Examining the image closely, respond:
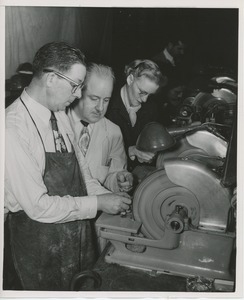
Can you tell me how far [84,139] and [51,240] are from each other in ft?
1.41

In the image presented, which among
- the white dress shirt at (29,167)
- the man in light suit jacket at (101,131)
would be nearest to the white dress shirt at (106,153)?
the man in light suit jacket at (101,131)

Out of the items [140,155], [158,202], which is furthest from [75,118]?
[158,202]

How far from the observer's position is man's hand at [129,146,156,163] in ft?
4.33

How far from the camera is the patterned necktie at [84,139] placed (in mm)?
1259

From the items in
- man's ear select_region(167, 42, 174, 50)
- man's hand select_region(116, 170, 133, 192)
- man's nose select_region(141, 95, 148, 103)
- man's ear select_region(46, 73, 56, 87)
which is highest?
man's ear select_region(167, 42, 174, 50)

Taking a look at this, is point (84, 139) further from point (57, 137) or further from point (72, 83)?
Result: point (72, 83)

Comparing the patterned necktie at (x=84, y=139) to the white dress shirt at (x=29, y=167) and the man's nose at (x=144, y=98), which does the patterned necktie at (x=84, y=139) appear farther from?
the man's nose at (x=144, y=98)

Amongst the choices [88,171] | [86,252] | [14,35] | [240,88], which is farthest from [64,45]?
[86,252]

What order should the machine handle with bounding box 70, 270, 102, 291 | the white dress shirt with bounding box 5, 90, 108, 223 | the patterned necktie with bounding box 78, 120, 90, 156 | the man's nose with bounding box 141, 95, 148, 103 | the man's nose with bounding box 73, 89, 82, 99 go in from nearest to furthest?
the machine handle with bounding box 70, 270, 102, 291 → the white dress shirt with bounding box 5, 90, 108, 223 → the man's nose with bounding box 73, 89, 82, 99 → the patterned necktie with bounding box 78, 120, 90, 156 → the man's nose with bounding box 141, 95, 148, 103

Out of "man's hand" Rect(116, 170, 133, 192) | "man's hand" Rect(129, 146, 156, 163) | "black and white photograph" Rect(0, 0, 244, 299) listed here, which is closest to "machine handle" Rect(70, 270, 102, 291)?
"black and white photograph" Rect(0, 0, 244, 299)

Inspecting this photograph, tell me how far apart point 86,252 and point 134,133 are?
0.55 meters

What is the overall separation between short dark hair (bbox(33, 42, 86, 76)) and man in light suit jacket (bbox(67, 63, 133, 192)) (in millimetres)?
102

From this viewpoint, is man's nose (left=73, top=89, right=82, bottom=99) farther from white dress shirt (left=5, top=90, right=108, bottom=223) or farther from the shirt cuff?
the shirt cuff

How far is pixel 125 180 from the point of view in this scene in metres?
Answer: 1.33
